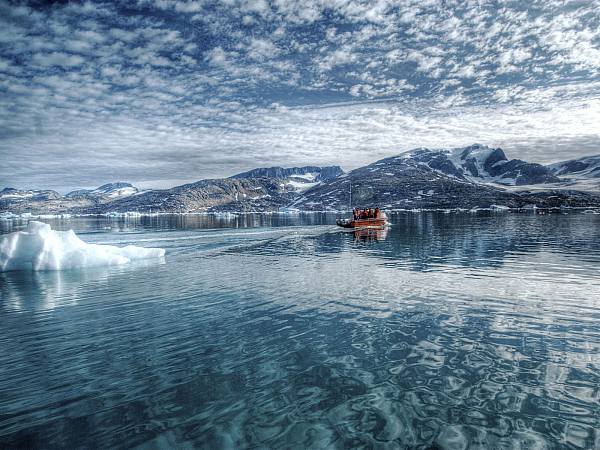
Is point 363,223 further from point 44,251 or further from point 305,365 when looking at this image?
point 305,365

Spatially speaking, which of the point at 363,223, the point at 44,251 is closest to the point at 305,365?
the point at 44,251

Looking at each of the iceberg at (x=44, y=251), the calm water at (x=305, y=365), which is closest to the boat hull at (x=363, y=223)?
the calm water at (x=305, y=365)

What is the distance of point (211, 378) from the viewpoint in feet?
38.8

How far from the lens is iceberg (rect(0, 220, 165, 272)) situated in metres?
33.5

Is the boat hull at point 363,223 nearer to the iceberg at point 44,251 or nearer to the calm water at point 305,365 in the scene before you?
the calm water at point 305,365

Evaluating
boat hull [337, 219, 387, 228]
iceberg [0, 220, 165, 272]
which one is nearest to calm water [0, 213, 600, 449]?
iceberg [0, 220, 165, 272]

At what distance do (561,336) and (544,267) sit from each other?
796 inches

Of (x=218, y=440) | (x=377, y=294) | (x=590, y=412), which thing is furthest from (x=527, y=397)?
(x=377, y=294)

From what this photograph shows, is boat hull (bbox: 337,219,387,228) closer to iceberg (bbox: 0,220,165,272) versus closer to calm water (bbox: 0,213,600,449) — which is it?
calm water (bbox: 0,213,600,449)

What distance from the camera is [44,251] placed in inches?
1320

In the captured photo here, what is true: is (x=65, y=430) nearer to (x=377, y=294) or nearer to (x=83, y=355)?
(x=83, y=355)

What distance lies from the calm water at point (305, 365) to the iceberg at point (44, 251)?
8.59m

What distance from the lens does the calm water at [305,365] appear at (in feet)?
29.3

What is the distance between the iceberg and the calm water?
8585 mm
